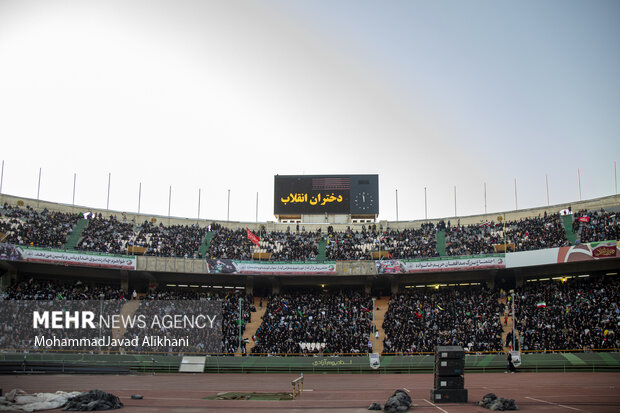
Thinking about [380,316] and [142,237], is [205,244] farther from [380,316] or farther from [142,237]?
[380,316]

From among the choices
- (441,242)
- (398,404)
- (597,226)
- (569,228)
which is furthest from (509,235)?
(398,404)

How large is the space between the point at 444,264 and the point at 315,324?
42.1ft

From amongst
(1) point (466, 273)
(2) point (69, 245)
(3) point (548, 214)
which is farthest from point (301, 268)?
(3) point (548, 214)

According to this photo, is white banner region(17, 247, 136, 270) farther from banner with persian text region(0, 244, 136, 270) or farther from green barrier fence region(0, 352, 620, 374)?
green barrier fence region(0, 352, 620, 374)

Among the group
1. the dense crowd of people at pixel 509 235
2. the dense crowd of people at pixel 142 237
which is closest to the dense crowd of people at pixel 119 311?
the dense crowd of people at pixel 142 237

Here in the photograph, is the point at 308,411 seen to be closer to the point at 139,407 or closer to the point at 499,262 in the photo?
the point at 139,407

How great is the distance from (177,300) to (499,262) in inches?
1093

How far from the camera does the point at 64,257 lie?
46.0m

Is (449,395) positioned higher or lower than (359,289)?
lower

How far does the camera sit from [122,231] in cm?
5488

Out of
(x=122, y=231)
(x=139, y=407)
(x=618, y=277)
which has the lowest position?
(x=139, y=407)

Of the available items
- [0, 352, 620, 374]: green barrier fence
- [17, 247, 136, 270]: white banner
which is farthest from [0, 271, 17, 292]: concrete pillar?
[0, 352, 620, 374]: green barrier fence

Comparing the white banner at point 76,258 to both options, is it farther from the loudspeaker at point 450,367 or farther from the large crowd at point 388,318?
the loudspeaker at point 450,367

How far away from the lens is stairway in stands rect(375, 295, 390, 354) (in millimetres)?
44478
